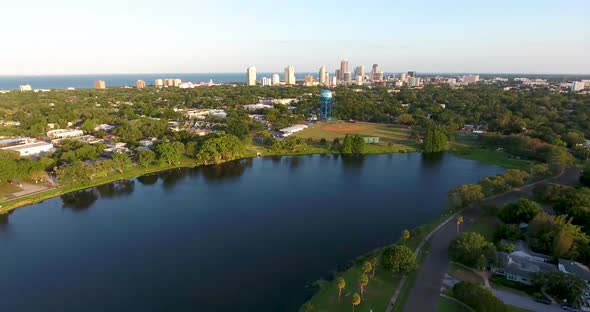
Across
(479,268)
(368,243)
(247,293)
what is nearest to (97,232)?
(247,293)

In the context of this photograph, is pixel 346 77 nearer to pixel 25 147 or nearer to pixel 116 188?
pixel 25 147

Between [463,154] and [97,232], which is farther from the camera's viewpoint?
[463,154]

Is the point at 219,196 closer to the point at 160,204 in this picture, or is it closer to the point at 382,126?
the point at 160,204

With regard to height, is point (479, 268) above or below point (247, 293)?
above

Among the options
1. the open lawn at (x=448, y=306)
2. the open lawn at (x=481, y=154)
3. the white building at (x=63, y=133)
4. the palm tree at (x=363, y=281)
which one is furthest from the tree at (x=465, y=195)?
the white building at (x=63, y=133)

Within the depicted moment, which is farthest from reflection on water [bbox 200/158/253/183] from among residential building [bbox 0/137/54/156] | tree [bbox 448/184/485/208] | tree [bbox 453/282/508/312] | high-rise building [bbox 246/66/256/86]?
high-rise building [bbox 246/66/256/86]

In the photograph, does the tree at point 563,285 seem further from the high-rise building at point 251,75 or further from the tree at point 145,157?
the high-rise building at point 251,75
